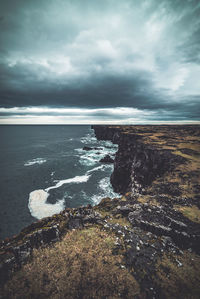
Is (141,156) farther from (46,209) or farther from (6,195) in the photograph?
(6,195)

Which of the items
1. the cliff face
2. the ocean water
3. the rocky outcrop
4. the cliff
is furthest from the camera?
the ocean water

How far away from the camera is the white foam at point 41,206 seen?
26.3 meters

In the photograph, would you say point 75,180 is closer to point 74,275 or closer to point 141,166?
Result: point 141,166

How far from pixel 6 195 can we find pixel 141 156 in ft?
121

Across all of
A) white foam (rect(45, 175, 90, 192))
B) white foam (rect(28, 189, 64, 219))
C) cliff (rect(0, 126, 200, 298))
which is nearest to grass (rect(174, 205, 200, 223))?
cliff (rect(0, 126, 200, 298))

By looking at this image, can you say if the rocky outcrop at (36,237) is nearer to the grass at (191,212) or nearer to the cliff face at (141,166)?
the grass at (191,212)

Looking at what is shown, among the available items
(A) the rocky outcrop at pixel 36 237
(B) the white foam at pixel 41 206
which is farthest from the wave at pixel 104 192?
(A) the rocky outcrop at pixel 36 237

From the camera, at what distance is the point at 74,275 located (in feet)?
22.9

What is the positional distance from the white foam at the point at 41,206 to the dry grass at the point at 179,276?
2424 cm

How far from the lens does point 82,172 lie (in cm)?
4922

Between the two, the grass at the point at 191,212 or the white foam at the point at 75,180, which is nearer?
the grass at the point at 191,212

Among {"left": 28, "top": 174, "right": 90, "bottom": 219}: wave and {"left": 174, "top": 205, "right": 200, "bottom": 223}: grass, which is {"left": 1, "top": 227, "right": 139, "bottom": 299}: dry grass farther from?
{"left": 28, "top": 174, "right": 90, "bottom": 219}: wave

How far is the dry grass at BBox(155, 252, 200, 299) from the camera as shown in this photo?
624 centimetres

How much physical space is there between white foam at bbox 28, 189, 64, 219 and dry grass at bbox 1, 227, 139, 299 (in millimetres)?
20521
